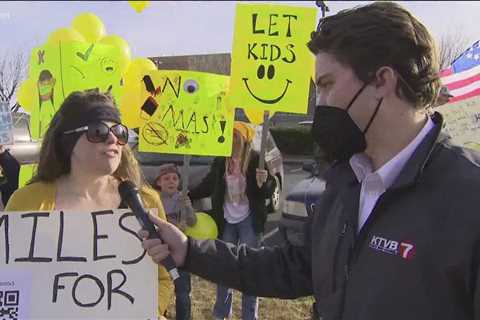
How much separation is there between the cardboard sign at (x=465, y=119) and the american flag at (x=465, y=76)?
67 millimetres

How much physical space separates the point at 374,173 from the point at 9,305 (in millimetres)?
1396

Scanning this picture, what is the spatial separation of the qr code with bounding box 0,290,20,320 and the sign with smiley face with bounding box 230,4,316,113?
2812mm

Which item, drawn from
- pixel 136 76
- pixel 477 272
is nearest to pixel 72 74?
pixel 136 76

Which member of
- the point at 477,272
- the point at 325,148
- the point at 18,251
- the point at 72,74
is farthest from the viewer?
the point at 72,74

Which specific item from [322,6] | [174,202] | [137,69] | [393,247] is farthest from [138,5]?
[322,6]

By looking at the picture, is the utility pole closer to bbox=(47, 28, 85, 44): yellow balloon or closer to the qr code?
bbox=(47, 28, 85, 44): yellow balloon

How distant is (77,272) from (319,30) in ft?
4.13

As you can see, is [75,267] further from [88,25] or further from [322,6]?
[322,6]

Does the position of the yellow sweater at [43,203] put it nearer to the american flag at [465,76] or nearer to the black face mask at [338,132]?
the black face mask at [338,132]

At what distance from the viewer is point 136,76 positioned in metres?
4.83

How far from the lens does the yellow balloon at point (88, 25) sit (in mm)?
5188

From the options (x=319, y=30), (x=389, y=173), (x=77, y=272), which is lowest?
(x=77, y=272)

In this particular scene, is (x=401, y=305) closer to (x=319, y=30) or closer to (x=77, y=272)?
(x=319, y=30)

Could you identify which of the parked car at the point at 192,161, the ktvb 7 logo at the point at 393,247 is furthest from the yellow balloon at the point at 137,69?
the ktvb 7 logo at the point at 393,247
